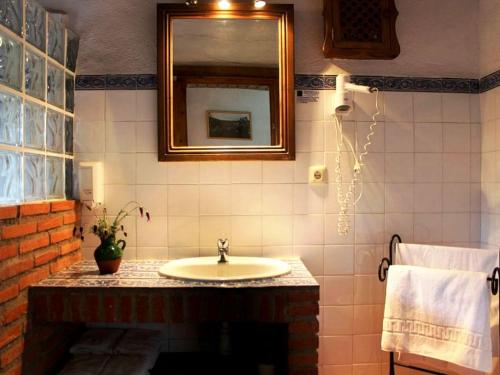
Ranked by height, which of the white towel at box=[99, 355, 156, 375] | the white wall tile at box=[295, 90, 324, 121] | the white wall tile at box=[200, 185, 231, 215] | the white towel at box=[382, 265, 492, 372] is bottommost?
the white towel at box=[99, 355, 156, 375]

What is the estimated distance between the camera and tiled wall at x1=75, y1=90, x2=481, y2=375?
6.12 feet

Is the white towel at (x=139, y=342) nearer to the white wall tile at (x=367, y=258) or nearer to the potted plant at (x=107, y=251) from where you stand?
the potted plant at (x=107, y=251)

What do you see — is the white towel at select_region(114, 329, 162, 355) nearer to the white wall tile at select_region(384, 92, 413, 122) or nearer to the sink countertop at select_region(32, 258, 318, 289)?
the sink countertop at select_region(32, 258, 318, 289)

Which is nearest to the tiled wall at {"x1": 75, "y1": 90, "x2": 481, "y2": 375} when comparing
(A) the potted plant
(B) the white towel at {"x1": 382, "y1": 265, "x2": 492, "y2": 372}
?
(A) the potted plant

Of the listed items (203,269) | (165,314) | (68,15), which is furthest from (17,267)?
(68,15)

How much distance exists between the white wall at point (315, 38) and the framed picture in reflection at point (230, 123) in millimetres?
374

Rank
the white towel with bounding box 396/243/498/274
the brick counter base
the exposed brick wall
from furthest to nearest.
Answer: the white towel with bounding box 396/243/498/274, the brick counter base, the exposed brick wall

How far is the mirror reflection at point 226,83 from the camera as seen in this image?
1848 millimetres

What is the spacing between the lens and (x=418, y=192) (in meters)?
1.92

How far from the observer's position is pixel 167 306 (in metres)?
1.41

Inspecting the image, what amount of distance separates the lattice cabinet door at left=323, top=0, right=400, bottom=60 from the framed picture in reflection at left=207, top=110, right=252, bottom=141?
0.52 m

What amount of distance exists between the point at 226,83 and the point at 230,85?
0.07 ft

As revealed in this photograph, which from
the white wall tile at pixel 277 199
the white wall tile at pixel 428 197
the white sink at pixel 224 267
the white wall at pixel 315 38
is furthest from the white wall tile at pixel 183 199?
the white wall tile at pixel 428 197

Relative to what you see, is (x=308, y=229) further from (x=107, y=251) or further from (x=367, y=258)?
(x=107, y=251)
